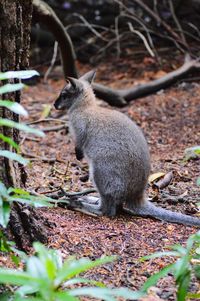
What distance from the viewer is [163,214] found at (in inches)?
175

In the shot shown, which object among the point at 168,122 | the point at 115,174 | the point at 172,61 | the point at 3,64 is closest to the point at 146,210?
the point at 115,174

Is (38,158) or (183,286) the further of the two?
(38,158)

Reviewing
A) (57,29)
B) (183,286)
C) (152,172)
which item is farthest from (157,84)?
(183,286)

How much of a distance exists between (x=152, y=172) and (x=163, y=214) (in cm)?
137

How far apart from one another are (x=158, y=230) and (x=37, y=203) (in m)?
1.76

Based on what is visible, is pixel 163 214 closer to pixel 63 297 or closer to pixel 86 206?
pixel 86 206

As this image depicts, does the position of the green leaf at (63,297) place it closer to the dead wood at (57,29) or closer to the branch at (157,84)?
the dead wood at (57,29)

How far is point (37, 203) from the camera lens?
2.55 meters

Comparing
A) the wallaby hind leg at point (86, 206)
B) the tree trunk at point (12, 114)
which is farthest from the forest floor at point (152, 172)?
the tree trunk at point (12, 114)

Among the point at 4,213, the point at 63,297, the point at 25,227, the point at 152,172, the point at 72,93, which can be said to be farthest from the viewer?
the point at 152,172

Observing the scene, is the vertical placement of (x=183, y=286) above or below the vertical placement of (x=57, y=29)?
below

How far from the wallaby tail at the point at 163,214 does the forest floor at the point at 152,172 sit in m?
0.05

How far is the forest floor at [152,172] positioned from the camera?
3.46 meters

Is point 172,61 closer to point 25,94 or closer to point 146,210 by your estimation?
point 25,94
